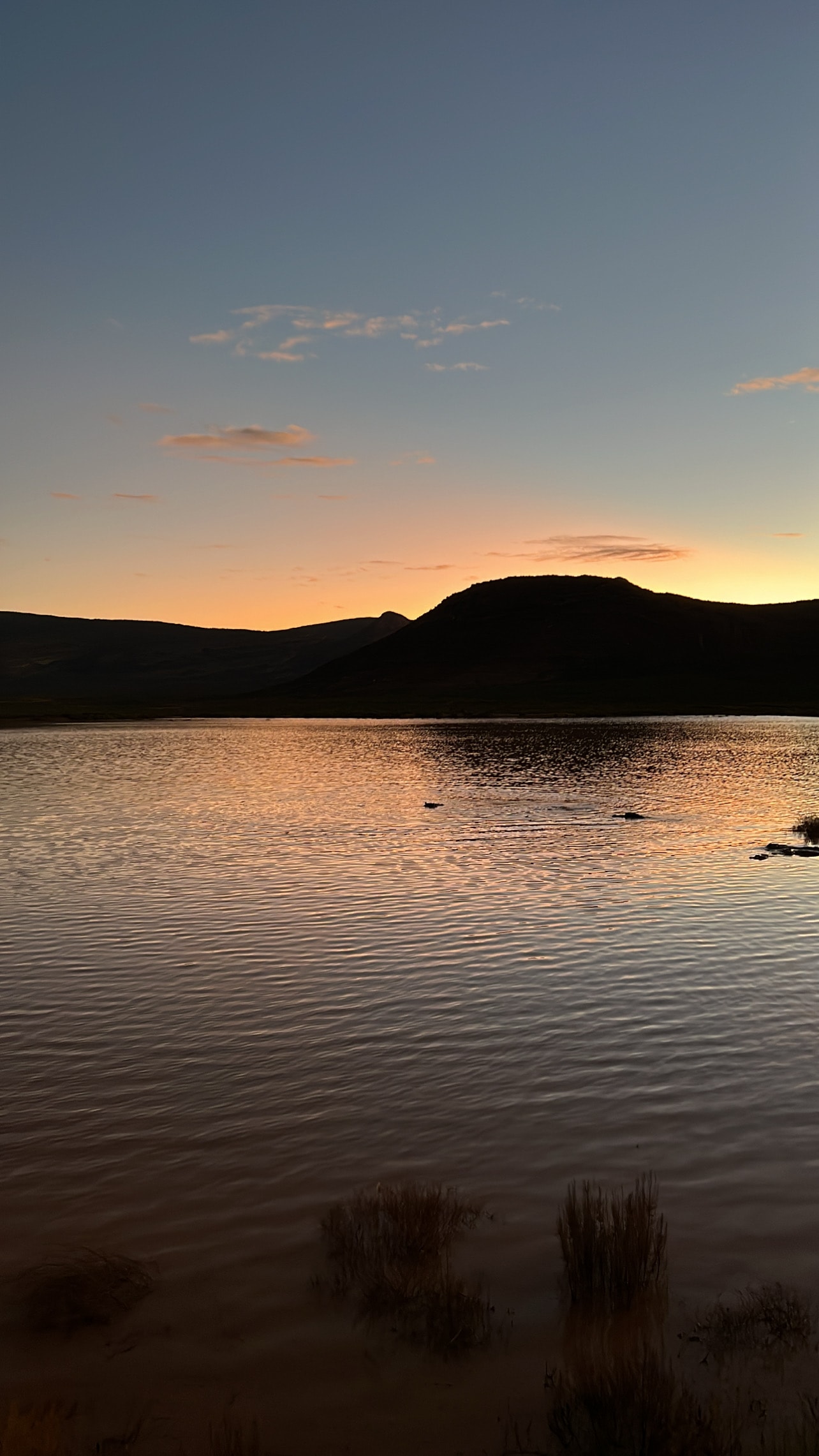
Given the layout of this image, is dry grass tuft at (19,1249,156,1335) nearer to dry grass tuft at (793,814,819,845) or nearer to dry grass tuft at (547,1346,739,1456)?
dry grass tuft at (547,1346,739,1456)

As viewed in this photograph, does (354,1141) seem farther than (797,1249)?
Yes

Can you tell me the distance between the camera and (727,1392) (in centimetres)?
587

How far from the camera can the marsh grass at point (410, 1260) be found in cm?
655

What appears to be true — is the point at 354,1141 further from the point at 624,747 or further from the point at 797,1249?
the point at 624,747

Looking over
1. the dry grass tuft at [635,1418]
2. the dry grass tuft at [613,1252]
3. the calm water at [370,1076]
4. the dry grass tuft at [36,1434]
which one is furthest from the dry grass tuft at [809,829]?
the dry grass tuft at [36,1434]

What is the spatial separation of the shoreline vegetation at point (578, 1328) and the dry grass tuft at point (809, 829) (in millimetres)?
25549

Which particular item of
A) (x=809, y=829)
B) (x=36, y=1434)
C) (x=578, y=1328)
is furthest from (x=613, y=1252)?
(x=809, y=829)

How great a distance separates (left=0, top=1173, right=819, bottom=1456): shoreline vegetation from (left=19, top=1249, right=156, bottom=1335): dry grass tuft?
0.01m

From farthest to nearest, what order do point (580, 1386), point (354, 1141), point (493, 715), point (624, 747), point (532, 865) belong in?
point (493, 715) < point (624, 747) < point (532, 865) < point (354, 1141) < point (580, 1386)

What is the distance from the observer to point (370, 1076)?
1143 cm

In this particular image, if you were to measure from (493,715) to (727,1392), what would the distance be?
522 ft

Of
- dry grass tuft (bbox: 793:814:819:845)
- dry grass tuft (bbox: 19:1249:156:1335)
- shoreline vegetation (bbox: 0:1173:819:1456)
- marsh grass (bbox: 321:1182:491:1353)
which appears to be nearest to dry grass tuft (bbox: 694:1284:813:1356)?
shoreline vegetation (bbox: 0:1173:819:1456)

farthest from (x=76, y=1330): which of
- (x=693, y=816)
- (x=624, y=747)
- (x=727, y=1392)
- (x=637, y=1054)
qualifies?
(x=624, y=747)

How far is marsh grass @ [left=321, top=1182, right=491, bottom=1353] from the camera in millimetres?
6555
